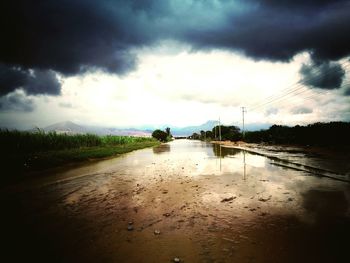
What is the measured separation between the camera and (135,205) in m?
8.00

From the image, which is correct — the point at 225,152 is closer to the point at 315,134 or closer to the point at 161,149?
the point at 161,149

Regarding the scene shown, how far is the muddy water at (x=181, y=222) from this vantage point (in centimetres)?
464

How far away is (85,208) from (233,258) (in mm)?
5600

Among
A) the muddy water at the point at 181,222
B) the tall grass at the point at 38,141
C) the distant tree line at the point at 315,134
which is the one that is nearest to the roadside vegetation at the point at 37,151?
the tall grass at the point at 38,141

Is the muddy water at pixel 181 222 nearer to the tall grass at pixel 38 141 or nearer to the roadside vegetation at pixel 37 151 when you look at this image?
the roadside vegetation at pixel 37 151

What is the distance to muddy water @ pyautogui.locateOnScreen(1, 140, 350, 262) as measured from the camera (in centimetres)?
464

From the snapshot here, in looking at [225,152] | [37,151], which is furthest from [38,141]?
[225,152]

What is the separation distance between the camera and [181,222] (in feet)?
20.7

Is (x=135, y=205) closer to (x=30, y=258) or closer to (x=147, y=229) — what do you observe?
(x=147, y=229)

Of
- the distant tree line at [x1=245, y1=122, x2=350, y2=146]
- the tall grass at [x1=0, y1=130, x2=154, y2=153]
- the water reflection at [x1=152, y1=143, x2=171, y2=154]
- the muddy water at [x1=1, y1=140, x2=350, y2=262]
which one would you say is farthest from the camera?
the water reflection at [x1=152, y1=143, x2=171, y2=154]

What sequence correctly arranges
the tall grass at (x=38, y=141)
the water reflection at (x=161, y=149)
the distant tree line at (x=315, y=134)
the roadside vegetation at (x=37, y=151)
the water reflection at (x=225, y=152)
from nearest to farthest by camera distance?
1. the roadside vegetation at (x=37, y=151)
2. the tall grass at (x=38, y=141)
3. the water reflection at (x=225, y=152)
4. the distant tree line at (x=315, y=134)
5. the water reflection at (x=161, y=149)

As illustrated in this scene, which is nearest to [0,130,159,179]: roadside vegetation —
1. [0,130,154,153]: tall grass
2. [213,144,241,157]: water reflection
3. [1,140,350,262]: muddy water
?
[0,130,154,153]: tall grass

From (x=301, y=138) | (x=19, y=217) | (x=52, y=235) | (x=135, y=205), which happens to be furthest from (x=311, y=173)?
(x=301, y=138)

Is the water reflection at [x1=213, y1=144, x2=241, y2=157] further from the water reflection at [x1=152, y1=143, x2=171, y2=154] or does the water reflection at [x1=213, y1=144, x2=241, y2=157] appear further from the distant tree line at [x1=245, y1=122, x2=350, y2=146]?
the distant tree line at [x1=245, y1=122, x2=350, y2=146]
